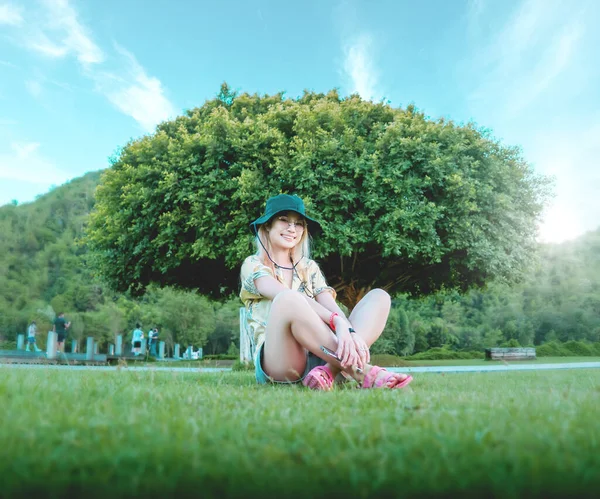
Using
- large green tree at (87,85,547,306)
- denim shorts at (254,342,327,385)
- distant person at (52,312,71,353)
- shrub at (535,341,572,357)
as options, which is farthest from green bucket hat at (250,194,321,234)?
shrub at (535,341,572,357)

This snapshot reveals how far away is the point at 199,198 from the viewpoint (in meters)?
13.7

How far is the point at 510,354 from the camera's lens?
2077cm

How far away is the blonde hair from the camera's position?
183 inches

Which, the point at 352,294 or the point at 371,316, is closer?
the point at 371,316

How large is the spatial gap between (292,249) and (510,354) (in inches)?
746

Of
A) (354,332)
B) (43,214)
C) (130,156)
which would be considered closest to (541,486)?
(354,332)

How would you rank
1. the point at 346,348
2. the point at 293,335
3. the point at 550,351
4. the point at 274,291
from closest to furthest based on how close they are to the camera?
the point at 346,348
the point at 293,335
the point at 274,291
the point at 550,351

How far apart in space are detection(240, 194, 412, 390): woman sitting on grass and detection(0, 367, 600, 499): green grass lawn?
49.9 inches

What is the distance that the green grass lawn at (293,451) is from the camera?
1214 millimetres

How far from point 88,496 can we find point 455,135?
14407 millimetres

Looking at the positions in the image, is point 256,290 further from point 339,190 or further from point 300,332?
point 339,190

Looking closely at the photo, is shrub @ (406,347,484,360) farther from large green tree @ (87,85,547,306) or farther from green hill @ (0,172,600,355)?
large green tree @ (87,85,547,306)

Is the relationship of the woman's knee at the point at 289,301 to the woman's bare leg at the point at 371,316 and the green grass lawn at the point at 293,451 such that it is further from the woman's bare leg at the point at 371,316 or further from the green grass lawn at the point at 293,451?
the green grass lawn at the point at 293,451

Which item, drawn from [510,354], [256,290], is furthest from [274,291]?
[510,354]
